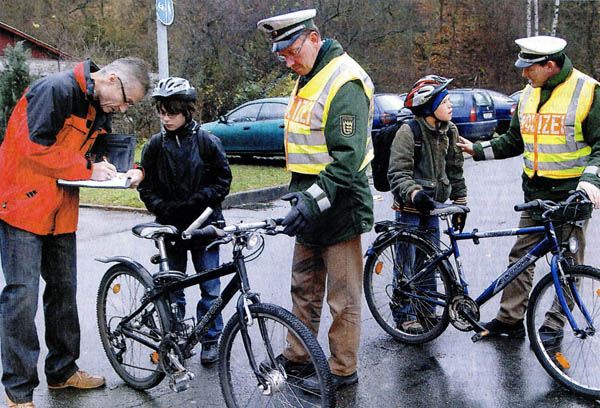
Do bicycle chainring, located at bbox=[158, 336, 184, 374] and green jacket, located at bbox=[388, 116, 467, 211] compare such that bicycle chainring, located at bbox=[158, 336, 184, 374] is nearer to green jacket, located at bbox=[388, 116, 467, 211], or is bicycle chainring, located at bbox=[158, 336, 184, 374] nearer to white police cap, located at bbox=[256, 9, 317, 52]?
white police cap, located at bbox=[256, 9, 317, 52]

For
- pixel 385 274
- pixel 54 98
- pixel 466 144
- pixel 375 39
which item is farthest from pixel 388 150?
pixel 375 39

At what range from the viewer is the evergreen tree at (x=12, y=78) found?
14.8m

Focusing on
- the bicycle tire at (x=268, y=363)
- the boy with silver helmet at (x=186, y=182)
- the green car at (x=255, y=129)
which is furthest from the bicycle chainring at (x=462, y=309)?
the green car at (x=255, y=129)

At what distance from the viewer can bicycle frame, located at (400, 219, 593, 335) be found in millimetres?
4043

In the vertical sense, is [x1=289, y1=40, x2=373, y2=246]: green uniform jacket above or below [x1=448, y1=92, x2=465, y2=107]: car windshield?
below

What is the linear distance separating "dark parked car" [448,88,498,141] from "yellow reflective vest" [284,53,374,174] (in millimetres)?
14912

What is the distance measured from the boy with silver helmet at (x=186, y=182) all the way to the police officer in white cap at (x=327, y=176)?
74 cm

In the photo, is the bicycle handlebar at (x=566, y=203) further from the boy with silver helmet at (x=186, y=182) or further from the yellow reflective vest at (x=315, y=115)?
the boy with silver helmet at (x=186, y=182)

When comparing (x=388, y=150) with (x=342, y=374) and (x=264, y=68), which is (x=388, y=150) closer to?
(x=342, y=374)

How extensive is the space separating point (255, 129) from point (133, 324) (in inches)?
443

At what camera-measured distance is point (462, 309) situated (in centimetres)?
450

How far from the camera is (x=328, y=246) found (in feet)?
13.2

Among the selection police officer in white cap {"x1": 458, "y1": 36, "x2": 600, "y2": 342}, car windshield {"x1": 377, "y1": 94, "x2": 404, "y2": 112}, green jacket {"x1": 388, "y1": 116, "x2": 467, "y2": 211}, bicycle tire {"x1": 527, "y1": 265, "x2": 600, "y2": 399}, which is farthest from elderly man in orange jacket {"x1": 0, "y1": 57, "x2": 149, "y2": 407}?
car windshield {"x1": 377, "y1": 94, "x2": 404, "y2": 112}

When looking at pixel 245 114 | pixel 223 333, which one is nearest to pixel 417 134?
pixel 223 333
